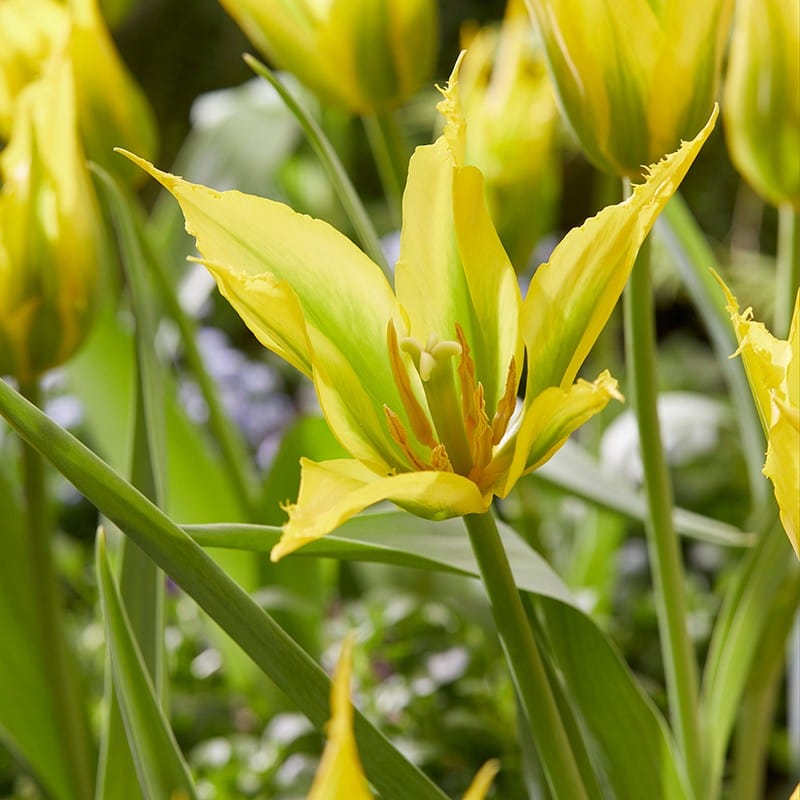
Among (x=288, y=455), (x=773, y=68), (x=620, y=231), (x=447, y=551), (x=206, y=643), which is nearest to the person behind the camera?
(x=620, y=231)

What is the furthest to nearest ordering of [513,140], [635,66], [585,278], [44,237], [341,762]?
1. [513,140]
2. [44,237]
3. [635,66]
4. [585,278]
5. [341,762]

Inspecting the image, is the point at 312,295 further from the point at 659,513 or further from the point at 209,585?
the point at 659,513

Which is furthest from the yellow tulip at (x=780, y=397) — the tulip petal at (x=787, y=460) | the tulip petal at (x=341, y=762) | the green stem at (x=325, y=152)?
the green stem at (x=325, y=152)

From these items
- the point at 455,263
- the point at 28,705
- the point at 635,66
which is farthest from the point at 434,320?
the point at 28,705

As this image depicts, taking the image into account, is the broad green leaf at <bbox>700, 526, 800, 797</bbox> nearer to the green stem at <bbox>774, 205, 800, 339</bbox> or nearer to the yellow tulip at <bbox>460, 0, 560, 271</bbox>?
the green stem at <bbox>774, 205, 800, 339</bbox>

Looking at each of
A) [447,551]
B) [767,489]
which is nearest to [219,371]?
[767,489]

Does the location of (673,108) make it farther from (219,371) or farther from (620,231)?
(219,371)

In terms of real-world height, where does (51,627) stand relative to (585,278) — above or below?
below
